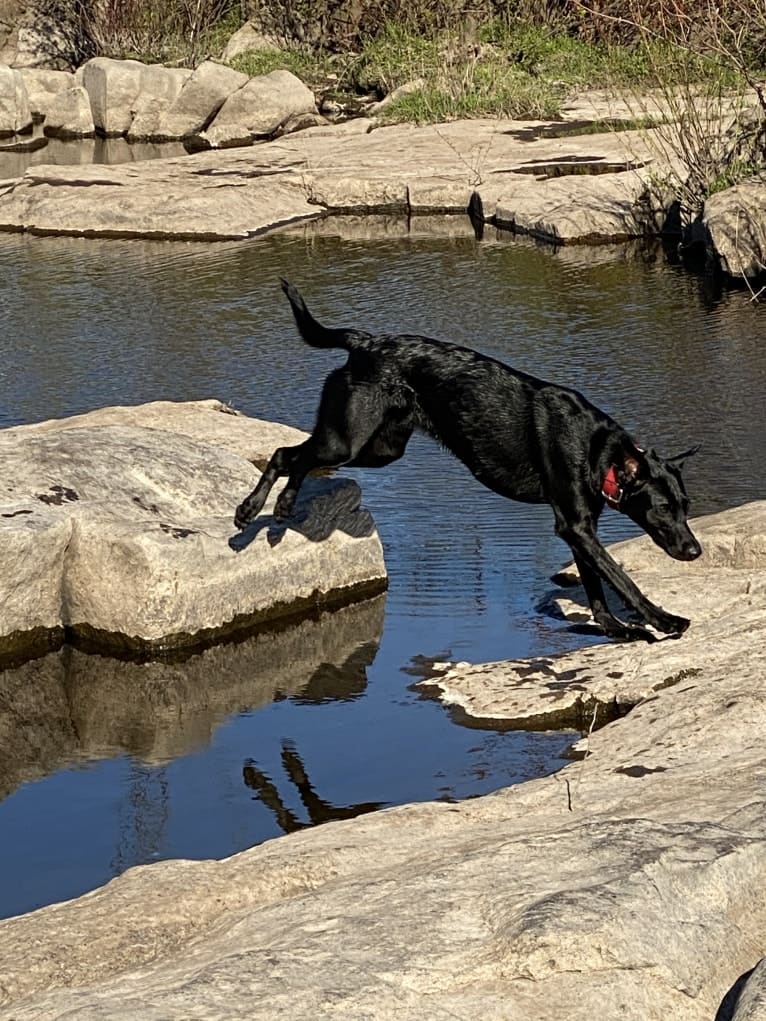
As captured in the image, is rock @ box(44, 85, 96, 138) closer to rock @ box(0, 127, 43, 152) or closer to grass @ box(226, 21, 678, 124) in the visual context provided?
rock @ box(0, 127, 43, 152)

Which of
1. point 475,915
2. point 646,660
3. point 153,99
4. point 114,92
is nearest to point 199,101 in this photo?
point 153,99

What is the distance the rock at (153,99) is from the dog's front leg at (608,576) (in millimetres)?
17900

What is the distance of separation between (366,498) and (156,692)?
263 cm

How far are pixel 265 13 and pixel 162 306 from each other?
14400 mm

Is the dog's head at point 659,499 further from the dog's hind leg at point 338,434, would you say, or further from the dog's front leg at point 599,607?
the dog's hind leg at point 338,434

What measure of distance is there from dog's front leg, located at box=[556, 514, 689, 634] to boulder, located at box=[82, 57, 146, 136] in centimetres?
1832

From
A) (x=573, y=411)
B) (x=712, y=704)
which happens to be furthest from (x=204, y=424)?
(x=712, y=704)

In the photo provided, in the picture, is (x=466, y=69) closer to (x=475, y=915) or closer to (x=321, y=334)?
(x=321, y=334)

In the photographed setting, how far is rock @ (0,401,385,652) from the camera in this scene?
7387 mm

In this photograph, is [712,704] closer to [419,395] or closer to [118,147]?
[419,395]

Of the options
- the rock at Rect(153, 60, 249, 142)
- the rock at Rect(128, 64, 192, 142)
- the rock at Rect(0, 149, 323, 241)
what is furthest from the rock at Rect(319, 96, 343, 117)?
the rock at Rect(0, 149, 323, 241)

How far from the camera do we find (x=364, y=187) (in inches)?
716

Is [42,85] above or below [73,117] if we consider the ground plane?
above

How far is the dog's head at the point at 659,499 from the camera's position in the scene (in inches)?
285
